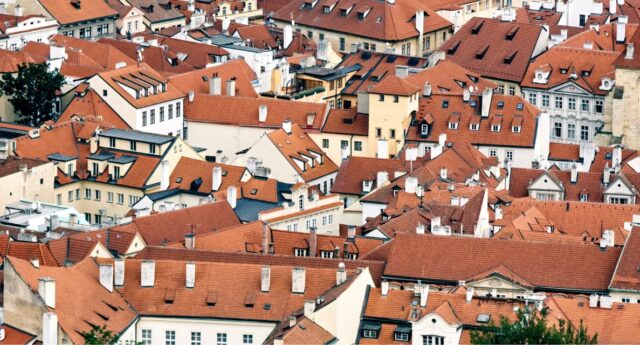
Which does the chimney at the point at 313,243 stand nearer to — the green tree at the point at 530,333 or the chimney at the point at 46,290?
the green tree at the point at 530,333

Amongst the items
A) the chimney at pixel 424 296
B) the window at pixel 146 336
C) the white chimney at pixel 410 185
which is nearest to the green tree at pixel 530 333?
the chimney at pixel 424 296

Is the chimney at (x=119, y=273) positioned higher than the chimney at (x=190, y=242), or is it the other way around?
the chimney at (x=190, y=242)

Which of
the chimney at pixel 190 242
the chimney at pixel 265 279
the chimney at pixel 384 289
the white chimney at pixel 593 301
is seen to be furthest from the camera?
the chimney at pixel 190 242

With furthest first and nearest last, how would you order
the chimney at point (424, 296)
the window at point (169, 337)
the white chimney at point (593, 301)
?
1. the window at point (169, 337)
2. the white chimney at point (593, 301)
3. the chimney at point (424, 296)

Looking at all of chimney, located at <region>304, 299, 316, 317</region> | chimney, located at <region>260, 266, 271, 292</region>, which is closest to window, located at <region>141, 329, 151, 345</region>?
chimney, located at <region>260, 266, 271, 292</region>

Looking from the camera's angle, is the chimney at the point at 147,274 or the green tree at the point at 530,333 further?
the chimney at the point at 147,274

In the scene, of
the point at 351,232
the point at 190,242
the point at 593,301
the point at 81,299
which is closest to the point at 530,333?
the point at 593,301

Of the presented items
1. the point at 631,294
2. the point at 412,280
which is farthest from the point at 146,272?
the point at 631,294

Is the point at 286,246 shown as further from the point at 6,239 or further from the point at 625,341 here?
the point at 625,341
